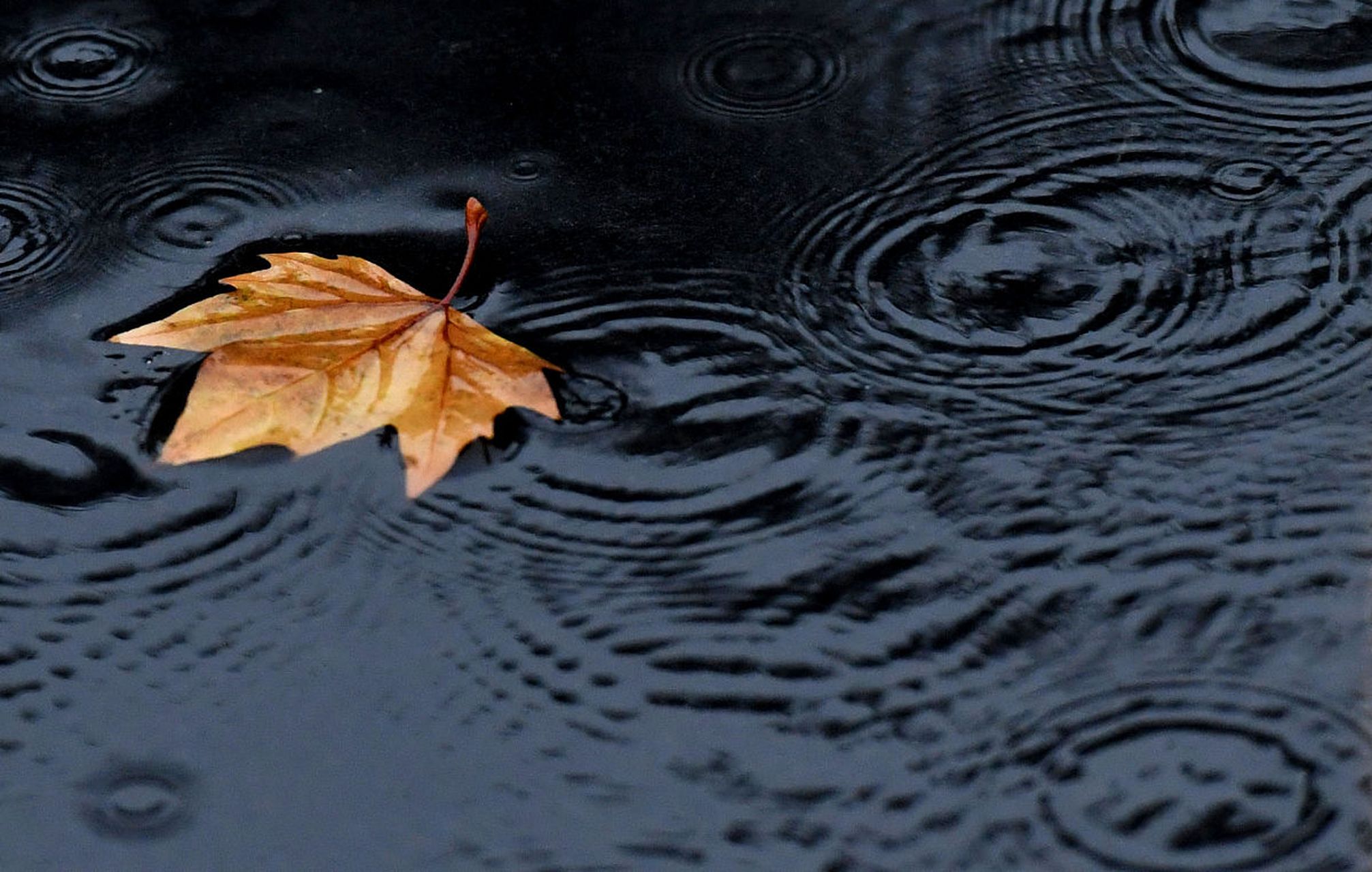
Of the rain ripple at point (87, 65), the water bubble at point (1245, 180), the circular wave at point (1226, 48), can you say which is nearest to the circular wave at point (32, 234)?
the rain ripple at point (87, 65)

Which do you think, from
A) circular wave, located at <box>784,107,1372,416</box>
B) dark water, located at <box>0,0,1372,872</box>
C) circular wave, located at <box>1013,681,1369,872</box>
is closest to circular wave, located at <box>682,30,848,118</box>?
dark water, located at <box>0,0,1372,872</box>

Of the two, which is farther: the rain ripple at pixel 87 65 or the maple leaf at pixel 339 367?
the rain ripple at pixel 87 65

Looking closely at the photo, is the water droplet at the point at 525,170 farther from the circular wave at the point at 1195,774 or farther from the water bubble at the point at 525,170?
the circular wave at the point at 1195,774

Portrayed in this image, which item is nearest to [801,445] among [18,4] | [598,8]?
[598,8]

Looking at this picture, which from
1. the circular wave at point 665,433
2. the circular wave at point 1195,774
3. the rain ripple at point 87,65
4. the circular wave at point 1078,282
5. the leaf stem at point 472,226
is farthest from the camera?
the rain ripple at point 87,65

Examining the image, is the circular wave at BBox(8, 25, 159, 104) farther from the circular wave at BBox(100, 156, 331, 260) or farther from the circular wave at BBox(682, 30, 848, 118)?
the circular wave at BBox(682, 30, 848, 118)

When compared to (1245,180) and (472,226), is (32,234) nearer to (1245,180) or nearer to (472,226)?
(472,226)
